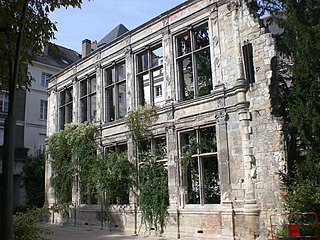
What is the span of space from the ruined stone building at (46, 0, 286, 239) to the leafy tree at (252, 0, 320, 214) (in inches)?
17.4

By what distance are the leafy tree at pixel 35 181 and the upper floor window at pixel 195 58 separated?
1048cm

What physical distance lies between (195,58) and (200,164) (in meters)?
3.53

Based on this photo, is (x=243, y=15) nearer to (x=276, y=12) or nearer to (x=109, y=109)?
(x=276, y=12)

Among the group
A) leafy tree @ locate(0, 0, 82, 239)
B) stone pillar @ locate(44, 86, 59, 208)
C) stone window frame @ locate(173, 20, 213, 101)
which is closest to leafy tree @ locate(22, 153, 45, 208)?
stone pillar @ locate(44, 86, 59, 208)

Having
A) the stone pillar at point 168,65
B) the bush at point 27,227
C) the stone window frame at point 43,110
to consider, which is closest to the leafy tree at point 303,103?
the stone pillar at point 168,65

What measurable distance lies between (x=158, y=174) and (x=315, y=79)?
5.95m

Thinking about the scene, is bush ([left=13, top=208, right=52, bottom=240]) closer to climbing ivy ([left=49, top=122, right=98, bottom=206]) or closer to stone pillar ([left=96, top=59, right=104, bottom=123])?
climbing ivy ([left=49, top=122, right=98, bottom=206])

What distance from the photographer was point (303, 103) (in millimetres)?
9031

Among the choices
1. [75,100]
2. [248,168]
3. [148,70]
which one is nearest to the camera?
[248,168]

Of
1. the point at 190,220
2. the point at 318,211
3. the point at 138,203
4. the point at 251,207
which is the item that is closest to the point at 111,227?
the point at 138,203

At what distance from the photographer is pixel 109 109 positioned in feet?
51.3

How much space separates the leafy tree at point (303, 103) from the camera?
28.3 ft

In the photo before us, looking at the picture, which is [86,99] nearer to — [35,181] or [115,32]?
[35,181]

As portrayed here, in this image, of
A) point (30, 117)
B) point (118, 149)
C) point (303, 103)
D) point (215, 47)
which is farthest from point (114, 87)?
point (30, 117)
